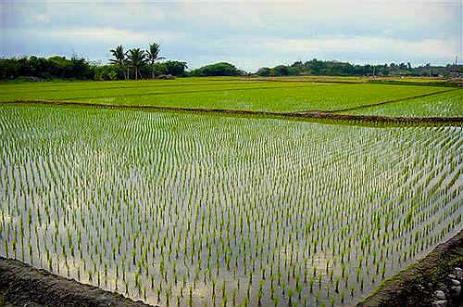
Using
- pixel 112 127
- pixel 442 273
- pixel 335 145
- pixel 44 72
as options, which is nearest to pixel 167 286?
pixel 442 273

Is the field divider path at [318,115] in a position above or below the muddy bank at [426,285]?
above

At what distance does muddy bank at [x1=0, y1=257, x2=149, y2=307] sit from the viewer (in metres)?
3.22

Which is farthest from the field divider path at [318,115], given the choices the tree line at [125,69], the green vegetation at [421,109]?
the tree line at [125,69]

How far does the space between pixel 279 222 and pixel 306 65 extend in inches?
2968

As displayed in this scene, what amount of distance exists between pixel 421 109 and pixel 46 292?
15.5 metres

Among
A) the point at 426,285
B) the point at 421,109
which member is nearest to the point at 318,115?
the point at 421,109

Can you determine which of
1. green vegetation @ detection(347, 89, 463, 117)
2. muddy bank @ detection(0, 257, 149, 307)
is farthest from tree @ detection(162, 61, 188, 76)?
muddy bank @ detection(0, 257, 149, 307)

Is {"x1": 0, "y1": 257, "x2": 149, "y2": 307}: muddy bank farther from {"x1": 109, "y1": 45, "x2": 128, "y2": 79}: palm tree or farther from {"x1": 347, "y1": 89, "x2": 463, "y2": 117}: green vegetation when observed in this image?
{"x1": 109, "y1": 45, "x2": 128, "y2": 79}: palm tree

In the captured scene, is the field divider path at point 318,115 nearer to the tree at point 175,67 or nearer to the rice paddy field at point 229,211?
the rice paddy field at point 229,211

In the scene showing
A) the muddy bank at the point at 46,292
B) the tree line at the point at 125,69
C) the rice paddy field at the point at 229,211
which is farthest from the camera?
the tree line at the point at 125,69

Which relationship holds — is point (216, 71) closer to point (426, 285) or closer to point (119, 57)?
point (119, 57)

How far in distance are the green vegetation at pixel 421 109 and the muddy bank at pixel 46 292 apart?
1315 centimetres

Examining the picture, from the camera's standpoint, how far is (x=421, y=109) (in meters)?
16.2

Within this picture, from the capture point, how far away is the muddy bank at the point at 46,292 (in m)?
3.22
